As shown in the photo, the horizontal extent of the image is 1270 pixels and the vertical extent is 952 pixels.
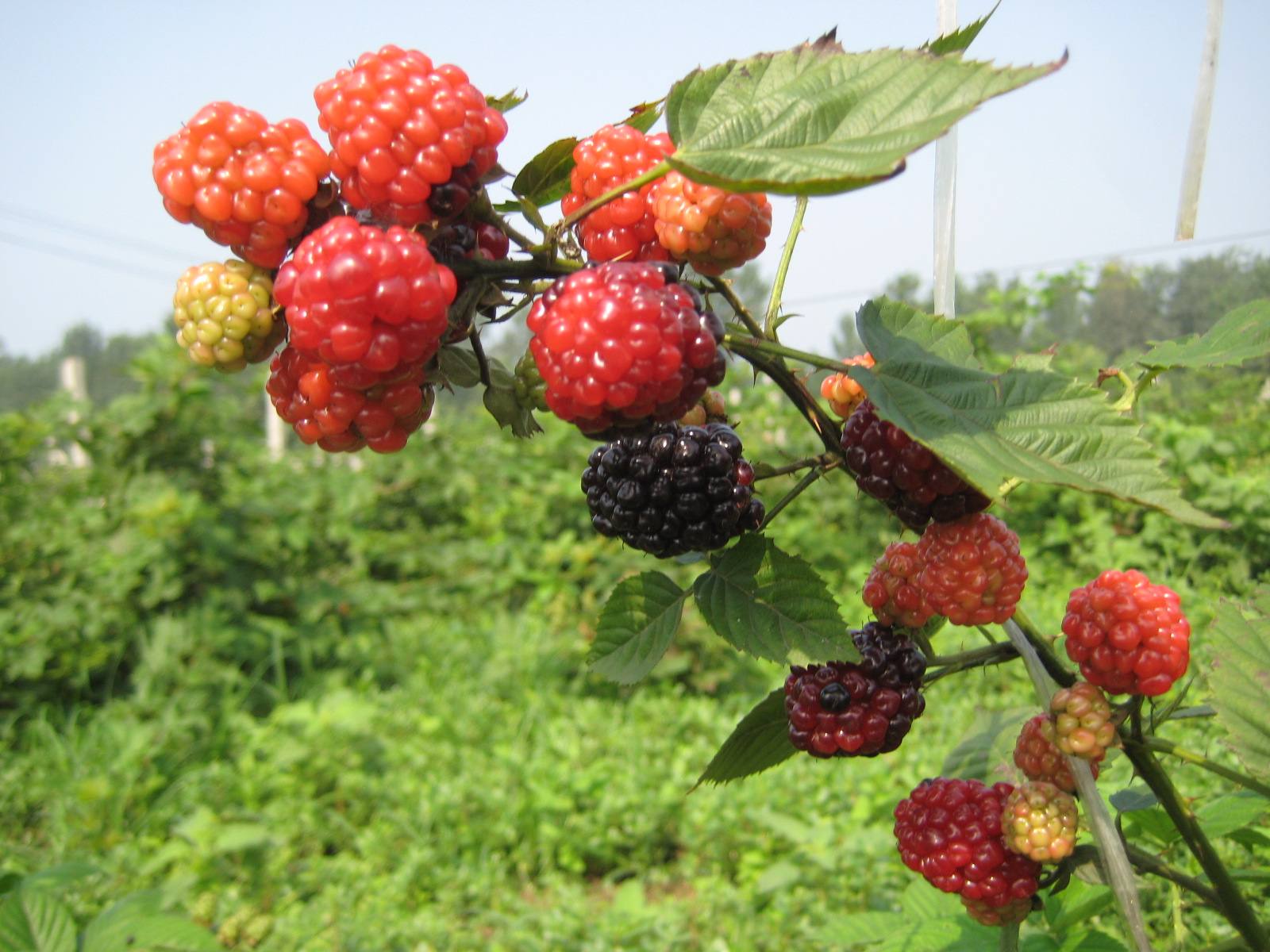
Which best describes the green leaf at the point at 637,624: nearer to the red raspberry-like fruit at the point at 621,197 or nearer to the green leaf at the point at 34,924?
the red raspberry-like fruit at the point at 621,197

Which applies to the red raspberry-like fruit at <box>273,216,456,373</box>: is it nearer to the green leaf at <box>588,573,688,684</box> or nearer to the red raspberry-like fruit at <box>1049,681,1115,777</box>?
the green leaf at <box>588,573,688,684</box>

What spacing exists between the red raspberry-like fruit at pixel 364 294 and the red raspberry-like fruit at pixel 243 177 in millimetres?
34

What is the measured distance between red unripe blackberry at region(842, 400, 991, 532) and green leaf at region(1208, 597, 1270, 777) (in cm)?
20

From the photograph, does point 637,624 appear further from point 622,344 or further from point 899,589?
point 622,344

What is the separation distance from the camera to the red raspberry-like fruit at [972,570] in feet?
1.86

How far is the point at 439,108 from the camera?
1.49 feet

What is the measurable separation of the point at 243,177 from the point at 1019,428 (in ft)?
1.29

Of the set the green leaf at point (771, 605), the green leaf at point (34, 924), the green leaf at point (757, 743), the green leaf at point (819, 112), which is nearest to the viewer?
the green leaf at point (819, 112)

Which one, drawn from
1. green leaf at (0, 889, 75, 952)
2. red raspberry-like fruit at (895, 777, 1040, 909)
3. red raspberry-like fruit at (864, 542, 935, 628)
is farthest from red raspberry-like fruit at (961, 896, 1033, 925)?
green leaf at (0, 889, 75, 952)

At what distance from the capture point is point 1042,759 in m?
0.65

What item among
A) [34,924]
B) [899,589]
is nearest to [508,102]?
[899,589]

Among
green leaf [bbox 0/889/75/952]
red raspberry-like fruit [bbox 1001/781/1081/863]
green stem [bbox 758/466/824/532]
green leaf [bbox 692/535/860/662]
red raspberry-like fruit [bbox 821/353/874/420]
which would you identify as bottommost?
green leaf [bbox 0/889/75/952]

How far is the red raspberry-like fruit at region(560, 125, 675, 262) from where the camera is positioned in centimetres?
51

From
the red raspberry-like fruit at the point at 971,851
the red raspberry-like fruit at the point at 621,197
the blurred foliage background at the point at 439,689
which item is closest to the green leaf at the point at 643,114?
the red raspberry-like fruit at the point at 621,197
